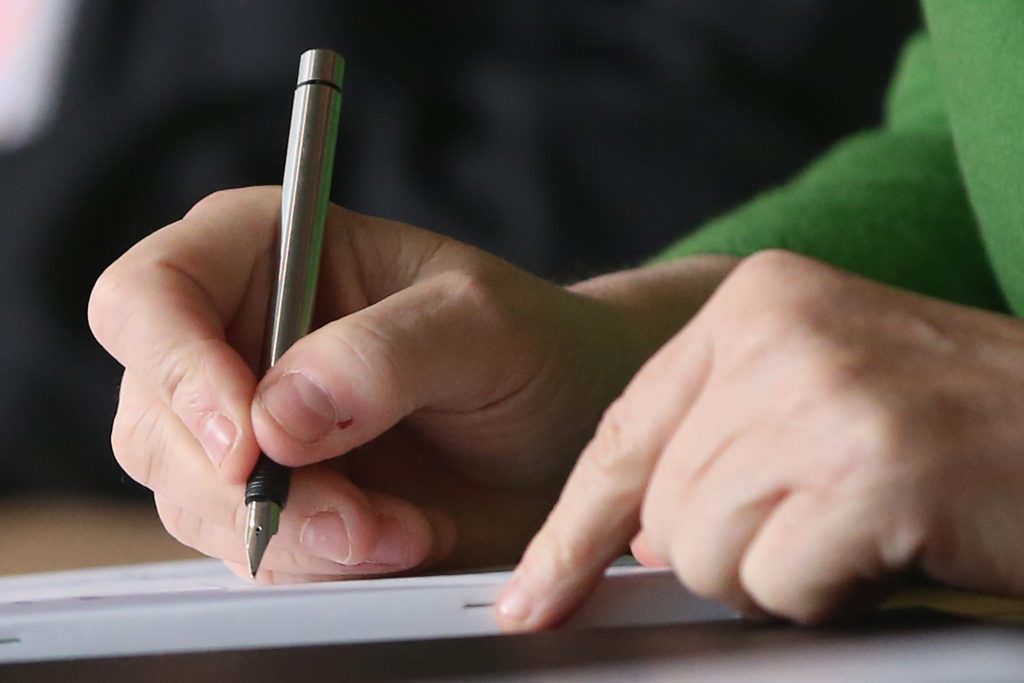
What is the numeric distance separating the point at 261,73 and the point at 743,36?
1.08 ft

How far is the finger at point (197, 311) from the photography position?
0.30 m

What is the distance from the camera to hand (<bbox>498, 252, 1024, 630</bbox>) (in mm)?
187

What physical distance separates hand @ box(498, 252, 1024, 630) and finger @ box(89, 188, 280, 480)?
0.11 metres

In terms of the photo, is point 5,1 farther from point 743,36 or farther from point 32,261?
point 743,36

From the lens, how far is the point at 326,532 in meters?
0.33

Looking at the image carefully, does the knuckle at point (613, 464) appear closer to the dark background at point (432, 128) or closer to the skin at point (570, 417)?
the skin at point (570, 417)

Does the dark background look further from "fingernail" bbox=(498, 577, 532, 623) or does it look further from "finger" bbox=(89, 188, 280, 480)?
"fingernail" bbox=(498, 577, 532, 623)

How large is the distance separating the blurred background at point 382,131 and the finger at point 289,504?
0.05 m

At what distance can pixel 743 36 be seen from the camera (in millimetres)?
711

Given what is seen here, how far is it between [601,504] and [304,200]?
153 millimetres

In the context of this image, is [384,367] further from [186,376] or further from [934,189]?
[934,189]

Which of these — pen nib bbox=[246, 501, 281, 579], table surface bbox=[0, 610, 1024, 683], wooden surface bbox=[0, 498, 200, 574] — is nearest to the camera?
table surface bbox=[0, 610, 1024, 683]

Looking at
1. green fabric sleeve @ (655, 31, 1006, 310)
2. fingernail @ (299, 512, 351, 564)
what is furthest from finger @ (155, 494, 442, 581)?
green fabric sleeve @ (655, 31, 1006, 310)

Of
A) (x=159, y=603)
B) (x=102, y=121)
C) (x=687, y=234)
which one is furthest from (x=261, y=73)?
(x=159, y=603)
